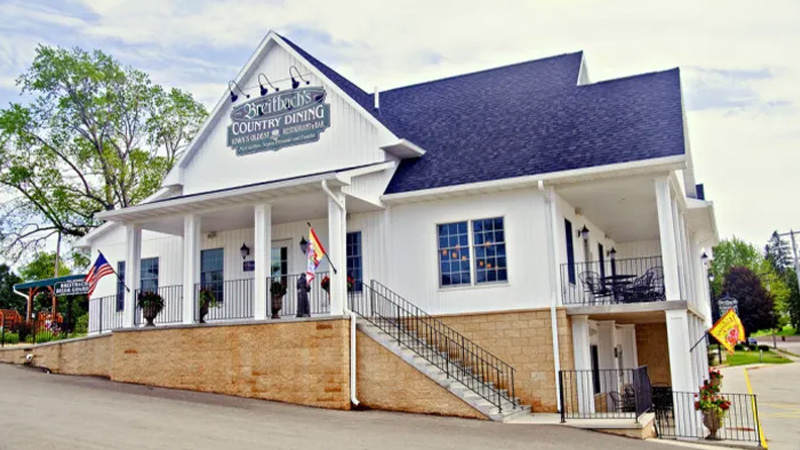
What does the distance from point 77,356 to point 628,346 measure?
56.1 feet

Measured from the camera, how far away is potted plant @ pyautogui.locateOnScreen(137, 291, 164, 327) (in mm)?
18984

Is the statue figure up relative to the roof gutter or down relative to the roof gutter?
down

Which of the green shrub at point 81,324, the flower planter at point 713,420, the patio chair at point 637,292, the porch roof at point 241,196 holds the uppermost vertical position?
the porch roof at point 241,196

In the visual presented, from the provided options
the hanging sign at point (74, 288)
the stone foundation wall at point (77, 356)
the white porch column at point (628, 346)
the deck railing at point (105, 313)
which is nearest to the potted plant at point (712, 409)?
the white porch column at point (628, 346)

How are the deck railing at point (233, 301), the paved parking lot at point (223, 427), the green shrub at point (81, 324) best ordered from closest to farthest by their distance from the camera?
the paved parking lot at point (223, 427), the deck railing at point (233, 301), the green shrub at point (81, 324)

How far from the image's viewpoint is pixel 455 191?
18078mm

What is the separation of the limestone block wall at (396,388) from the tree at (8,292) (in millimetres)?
51096

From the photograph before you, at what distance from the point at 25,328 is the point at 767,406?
88.9ft

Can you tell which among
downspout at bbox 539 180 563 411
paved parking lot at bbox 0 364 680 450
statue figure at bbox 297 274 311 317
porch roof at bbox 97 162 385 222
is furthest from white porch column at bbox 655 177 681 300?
statue figure at bbox 297 274 311 317

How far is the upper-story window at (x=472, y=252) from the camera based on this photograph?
17.9 m

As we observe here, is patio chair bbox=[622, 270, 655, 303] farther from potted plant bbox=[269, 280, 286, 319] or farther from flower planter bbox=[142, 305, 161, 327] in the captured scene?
flower planter bbox=[142, 305, 161, 327]

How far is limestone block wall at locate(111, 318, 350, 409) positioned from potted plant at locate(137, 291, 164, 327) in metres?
0.50

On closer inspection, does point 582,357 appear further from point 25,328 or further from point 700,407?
point 25,328

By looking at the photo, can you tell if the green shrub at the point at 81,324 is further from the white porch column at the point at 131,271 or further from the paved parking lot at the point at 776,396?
the paved parking lot at the point at 776,396
